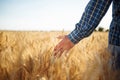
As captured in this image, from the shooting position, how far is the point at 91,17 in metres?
1.35

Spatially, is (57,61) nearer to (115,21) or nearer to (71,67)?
(71,67)

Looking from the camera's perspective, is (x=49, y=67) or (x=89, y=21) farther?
(x=89, y=21)

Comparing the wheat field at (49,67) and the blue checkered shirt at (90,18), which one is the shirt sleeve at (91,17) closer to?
the blue checkered shirt at (90,18)

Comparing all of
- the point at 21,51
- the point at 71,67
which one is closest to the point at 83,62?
the point at 71,67

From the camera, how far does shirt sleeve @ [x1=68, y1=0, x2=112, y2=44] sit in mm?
1338

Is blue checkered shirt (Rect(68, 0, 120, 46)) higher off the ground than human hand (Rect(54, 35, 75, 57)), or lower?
higher

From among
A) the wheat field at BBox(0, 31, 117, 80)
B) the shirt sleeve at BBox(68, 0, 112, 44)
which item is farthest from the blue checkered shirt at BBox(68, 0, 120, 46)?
the wheat field at BBox(0, 31, 117, 80)

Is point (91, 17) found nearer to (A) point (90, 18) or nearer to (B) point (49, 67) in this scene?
(A) point (90, 18)

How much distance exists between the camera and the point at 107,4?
134 centimetres

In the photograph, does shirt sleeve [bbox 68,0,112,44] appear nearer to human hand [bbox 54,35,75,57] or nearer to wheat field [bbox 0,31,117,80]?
human hand [bbox 54,35,75,57]

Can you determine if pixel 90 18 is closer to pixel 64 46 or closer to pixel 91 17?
pixel 91 17

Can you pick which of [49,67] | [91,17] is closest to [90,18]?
[91,17]

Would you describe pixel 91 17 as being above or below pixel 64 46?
above

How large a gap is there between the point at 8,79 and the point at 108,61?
1.56 ft
